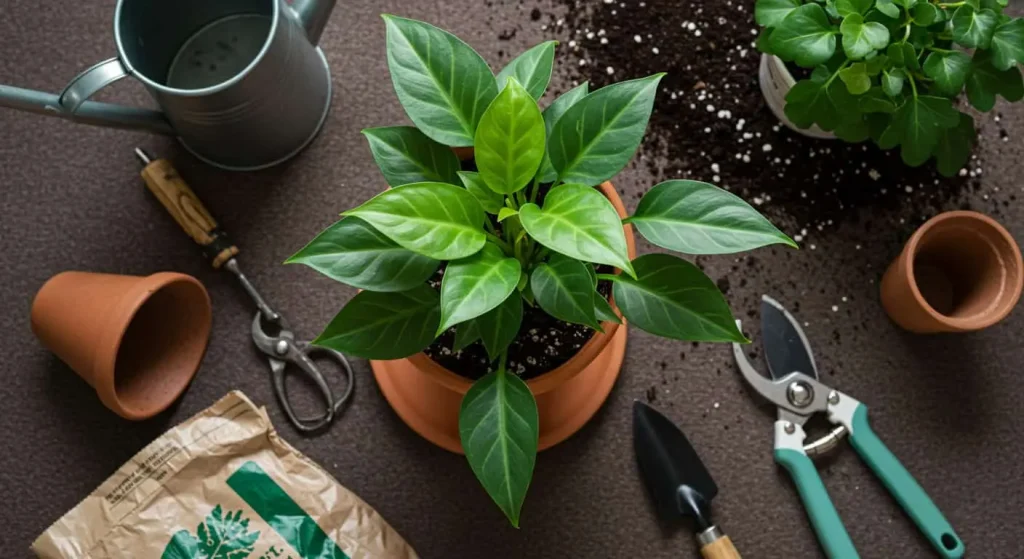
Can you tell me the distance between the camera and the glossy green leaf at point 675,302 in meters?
0.69

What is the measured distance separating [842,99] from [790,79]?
11 cm

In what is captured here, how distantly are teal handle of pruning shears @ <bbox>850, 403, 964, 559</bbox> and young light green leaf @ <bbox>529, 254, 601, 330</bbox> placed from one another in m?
0.54

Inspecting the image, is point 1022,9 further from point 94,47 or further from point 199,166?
point 94,47

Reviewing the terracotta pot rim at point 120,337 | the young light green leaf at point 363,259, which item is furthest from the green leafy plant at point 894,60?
the terracotta pot rim at point 120,337

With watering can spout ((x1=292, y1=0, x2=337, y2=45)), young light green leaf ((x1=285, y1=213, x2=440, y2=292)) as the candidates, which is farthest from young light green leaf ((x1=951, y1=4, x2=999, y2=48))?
watering can spout ((x1=292, y1=0, x2=337, y2=45))

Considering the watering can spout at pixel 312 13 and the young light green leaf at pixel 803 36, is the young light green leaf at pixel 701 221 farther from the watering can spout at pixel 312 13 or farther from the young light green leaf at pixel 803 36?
the watering can spout at pixel 312 13

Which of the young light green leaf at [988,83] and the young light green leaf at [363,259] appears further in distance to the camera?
the young light green leaf at [988,83]

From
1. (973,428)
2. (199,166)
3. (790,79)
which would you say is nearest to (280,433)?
(199,166)

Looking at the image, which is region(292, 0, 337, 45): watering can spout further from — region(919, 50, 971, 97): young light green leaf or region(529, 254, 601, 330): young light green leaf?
region(919, 50, 971, 97): young light green leaf

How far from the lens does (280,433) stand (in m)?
1.09

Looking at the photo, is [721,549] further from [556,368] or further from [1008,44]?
[1008,44]

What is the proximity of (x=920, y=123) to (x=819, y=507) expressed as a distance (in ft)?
1.49

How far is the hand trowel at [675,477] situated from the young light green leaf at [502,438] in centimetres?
36

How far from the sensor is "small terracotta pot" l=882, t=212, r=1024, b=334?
997mm
